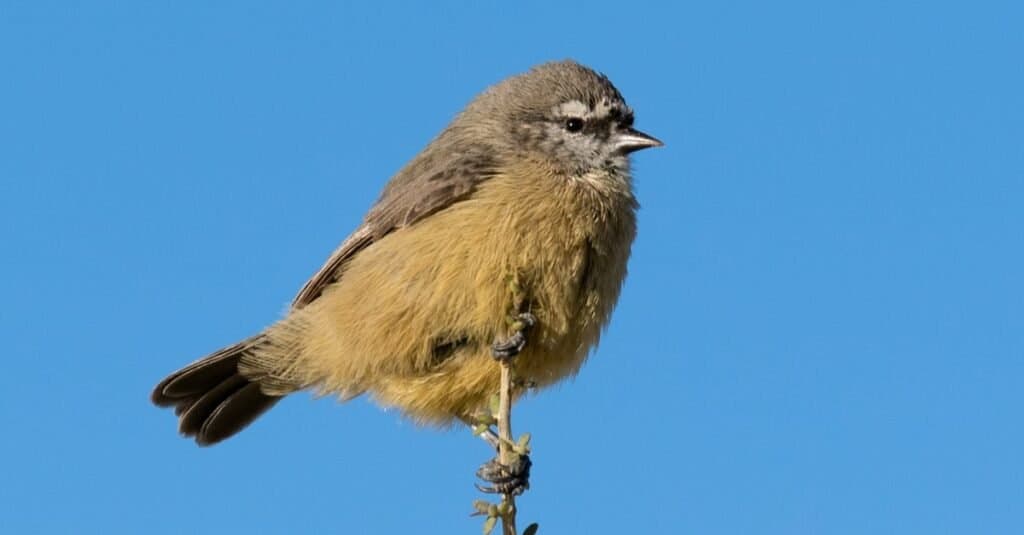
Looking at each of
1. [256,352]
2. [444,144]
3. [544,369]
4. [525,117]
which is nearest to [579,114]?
[525,117]

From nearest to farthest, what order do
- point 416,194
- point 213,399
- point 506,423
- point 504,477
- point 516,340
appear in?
point 506,423
point 504,477
point 516,340
point 416,194
point 213,399

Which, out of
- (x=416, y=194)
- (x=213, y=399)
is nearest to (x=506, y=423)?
(x=416, y=194)

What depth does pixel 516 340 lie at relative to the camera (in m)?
6.73

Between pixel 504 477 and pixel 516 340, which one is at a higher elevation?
pixel 516 340

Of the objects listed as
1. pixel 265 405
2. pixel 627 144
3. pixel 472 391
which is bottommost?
pixel 472 391

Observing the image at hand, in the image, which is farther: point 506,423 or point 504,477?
point 504,477

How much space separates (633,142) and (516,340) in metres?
1.52

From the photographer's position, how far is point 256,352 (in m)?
8.52

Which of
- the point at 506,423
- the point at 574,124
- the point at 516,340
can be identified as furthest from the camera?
the point at 574,124

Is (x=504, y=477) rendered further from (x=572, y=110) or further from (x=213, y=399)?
(x=213, y=399)

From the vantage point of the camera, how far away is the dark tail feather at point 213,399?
8766mm

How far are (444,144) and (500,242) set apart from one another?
4.42 ft

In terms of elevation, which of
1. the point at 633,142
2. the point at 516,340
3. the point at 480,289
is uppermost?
the point at 633,142

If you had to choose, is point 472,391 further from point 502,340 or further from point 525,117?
point 525,117
